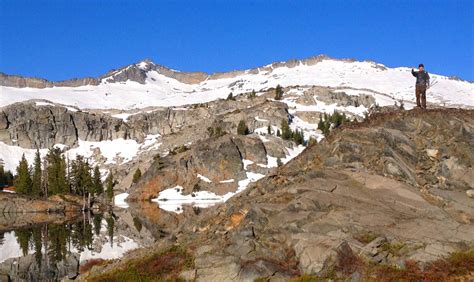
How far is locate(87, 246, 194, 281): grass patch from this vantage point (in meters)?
22.6

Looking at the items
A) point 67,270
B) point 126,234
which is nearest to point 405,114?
point 67,270

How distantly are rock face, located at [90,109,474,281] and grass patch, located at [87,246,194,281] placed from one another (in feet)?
2.17

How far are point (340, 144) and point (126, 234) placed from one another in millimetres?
35655

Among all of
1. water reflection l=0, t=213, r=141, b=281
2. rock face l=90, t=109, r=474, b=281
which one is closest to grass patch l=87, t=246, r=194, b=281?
rock face l=90, t=109, r=474, b=281

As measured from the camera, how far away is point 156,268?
23.2 metres

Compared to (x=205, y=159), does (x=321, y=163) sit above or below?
above

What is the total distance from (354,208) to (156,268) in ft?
30.6

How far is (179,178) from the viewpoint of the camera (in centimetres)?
14712

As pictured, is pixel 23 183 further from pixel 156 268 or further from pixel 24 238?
pixel 156 268

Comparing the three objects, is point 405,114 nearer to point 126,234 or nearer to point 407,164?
point 407,164

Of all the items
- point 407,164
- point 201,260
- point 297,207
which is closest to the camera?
point 201,260

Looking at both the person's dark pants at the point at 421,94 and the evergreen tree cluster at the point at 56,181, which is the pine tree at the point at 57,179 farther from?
the person's dark pants at the point at 421,94

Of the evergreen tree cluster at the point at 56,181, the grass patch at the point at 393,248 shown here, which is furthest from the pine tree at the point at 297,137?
the grass patch at the point at 393,248

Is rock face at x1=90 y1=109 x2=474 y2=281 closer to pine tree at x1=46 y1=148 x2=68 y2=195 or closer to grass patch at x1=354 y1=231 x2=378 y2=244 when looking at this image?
grass patch at x1=354 y1=231 x2=378 y2=244
